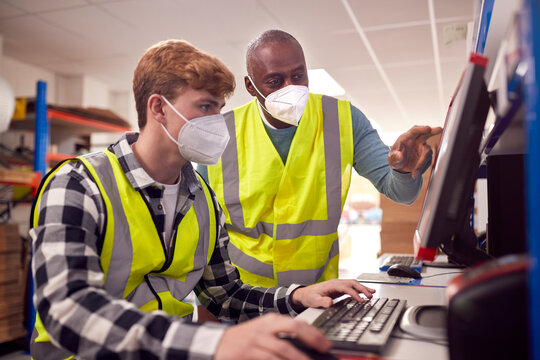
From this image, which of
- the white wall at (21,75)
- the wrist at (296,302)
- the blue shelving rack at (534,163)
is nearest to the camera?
the blue shelving rack at (534,163)

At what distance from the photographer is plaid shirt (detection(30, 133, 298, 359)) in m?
0.64

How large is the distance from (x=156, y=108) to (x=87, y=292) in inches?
19.5

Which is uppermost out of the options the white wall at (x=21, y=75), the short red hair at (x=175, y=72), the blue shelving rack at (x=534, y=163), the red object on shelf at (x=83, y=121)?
the white wall at (x=21, y=75)

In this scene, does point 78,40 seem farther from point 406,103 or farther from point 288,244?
point 406,103

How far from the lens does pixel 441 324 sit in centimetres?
75

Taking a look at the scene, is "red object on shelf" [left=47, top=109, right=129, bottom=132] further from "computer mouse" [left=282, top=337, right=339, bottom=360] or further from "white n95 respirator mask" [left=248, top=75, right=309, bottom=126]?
"computer mouse" [left=282, top=337, right=339, bottom=360]

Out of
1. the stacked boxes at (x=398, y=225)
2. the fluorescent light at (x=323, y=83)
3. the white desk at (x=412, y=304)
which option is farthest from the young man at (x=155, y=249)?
the fluorescent light at (x=323, y=83)

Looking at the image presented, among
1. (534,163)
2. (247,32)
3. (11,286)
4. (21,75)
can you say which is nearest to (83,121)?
(11,286)

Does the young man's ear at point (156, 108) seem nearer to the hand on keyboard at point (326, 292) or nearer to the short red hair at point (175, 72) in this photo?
the short red hair at point (175, 72)

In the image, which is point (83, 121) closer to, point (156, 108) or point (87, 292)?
point (156, 108)

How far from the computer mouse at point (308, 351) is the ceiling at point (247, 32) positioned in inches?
131

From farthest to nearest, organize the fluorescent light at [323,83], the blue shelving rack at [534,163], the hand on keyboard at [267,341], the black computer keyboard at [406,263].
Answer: the fluorescent light at [323,83], the black computer keyboard at [406,263], the hand on keyboard at [267,341], the blue shelving rack at [534,163]

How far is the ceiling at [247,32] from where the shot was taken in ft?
12.0

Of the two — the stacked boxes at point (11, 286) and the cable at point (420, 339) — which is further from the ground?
the cable at point (420, 339)
